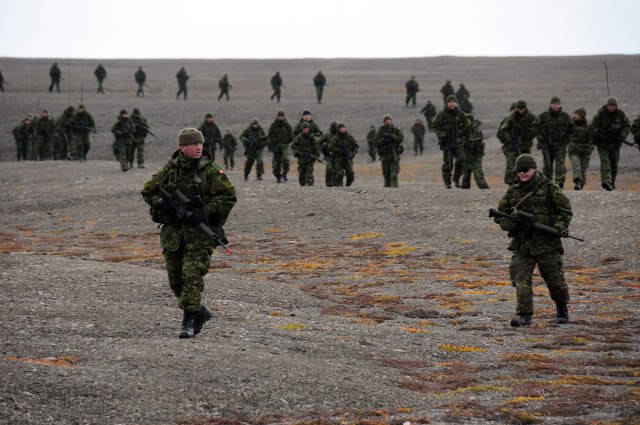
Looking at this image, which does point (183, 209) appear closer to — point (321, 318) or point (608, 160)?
point (321, 318)

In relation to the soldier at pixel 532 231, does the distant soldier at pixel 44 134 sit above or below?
above

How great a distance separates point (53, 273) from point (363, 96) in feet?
149

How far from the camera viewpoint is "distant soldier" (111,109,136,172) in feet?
91.8

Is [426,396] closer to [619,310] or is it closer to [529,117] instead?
[619,310]

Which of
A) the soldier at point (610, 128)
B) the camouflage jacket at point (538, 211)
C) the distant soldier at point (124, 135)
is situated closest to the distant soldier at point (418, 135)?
the distant soldier at point (124, 135)

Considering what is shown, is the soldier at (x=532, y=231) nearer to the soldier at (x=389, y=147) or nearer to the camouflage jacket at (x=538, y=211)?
the camouflage jacket at (x=538, y=211)

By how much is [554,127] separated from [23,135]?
92.6 ft

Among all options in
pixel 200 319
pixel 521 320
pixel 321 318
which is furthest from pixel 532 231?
pixel 200 319

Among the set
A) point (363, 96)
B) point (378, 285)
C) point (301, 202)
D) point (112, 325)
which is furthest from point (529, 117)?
point (363, 96)

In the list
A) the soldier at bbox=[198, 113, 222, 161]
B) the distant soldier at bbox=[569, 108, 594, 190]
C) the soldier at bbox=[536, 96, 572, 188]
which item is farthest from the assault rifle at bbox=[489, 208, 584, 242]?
the soldier at bbox=[198, 113, 222, 161]

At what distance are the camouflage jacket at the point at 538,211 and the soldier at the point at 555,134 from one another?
9.44 metres

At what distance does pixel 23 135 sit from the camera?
41.0 metres

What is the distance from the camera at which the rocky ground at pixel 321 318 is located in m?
6.94

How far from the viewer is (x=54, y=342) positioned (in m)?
8.63
